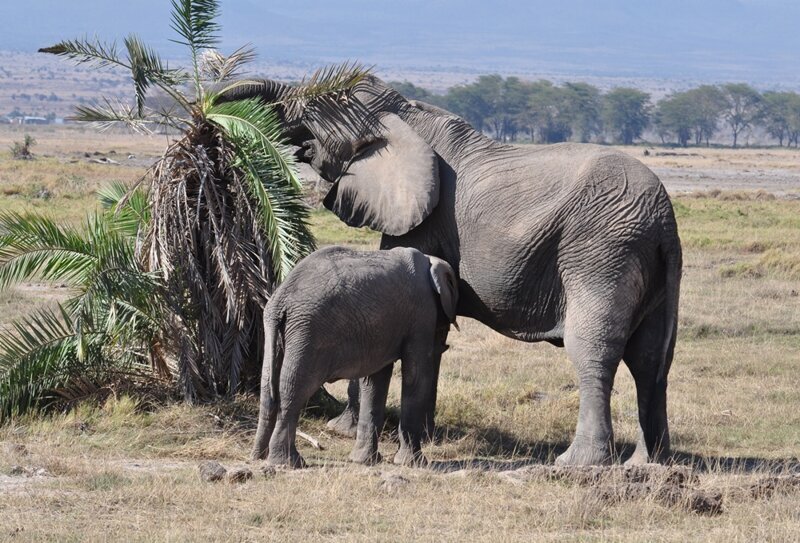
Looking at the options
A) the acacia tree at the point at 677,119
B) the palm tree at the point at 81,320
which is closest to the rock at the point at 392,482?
the palm tree at the point at 81,320

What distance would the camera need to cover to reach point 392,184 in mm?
10273

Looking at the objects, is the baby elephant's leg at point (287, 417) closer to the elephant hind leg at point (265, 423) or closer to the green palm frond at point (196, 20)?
the elephant hind leg at point (265, 423)

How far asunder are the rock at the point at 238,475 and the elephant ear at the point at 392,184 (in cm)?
256

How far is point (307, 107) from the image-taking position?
10.9m

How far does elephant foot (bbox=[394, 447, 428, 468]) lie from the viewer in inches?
375

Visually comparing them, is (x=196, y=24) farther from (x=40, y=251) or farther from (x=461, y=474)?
(x=461, y=474)

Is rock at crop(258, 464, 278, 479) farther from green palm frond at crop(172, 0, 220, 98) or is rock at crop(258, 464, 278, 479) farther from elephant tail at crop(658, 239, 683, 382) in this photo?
green palm frond at crop(172, 0, 220, 98)

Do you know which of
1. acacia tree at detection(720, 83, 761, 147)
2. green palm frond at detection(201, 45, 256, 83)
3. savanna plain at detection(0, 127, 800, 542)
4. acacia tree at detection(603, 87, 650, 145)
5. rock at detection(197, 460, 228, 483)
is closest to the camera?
savanna plain at detection(0, 127, 800, 542)

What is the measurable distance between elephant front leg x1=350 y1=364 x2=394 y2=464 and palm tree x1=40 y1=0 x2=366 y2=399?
1.26 metres

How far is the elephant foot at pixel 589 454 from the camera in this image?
367 inches

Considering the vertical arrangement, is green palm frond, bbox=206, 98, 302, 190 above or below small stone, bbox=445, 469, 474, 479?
above

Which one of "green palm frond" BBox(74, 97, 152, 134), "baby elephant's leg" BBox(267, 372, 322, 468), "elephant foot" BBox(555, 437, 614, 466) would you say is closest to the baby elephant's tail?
"baby elephant's leg" BBox(267, 372, 322, 468)

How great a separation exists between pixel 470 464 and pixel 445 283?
1.32 metres

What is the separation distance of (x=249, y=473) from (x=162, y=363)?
2.74 meters
